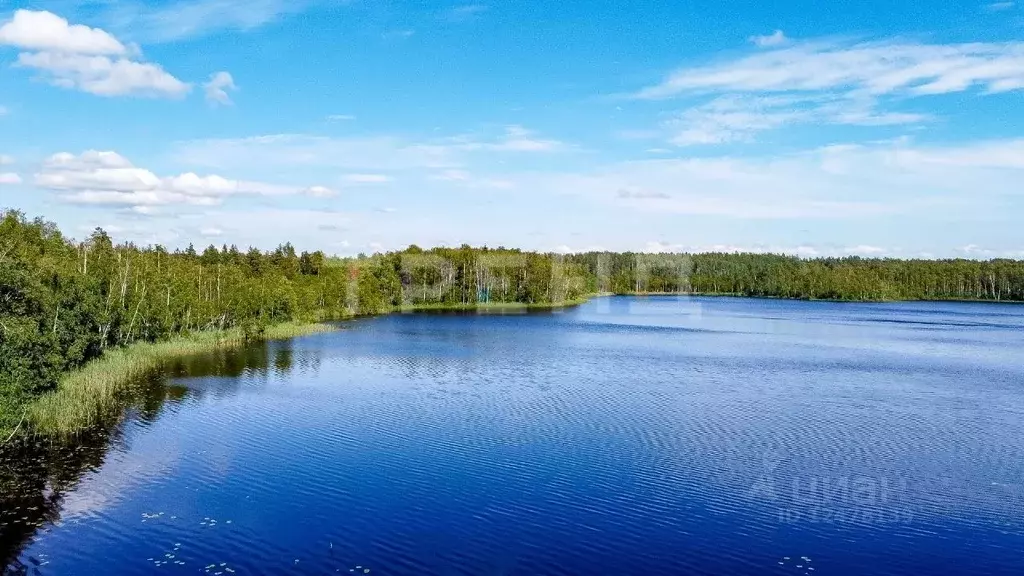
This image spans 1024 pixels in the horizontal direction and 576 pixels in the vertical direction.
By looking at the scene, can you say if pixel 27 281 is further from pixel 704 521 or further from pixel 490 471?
pixel 704 521

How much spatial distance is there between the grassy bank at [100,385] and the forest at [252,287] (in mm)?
660

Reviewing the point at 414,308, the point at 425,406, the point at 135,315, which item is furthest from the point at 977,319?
the point at 135,315

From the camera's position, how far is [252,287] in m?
63.0

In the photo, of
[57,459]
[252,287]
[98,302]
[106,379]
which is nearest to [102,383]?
[106,379]

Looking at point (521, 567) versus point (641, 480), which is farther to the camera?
point (641, 480)

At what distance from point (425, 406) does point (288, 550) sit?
51.7ft

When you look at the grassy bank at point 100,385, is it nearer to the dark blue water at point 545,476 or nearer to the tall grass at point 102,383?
the tall grass at point 102,383

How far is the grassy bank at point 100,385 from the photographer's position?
994 inches

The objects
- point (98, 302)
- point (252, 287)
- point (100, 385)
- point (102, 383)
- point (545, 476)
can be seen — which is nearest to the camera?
point (545, 476)

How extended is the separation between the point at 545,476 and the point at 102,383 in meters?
21.0

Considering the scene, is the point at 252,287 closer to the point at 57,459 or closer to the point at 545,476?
the point at 57,459

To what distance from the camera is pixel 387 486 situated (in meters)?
20.5

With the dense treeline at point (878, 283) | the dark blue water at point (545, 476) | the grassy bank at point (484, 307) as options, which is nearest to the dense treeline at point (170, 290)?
the grassy bank at point (484, 307)

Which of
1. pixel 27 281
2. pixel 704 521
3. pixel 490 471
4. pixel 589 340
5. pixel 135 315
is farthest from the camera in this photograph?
pixel 589 340
